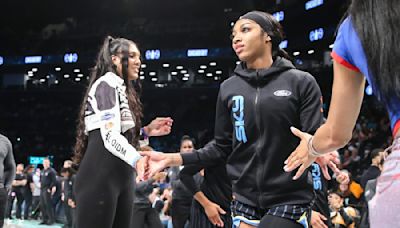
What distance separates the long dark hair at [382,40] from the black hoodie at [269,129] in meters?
1.15

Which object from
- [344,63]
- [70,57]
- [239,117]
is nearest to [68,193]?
[239,117]

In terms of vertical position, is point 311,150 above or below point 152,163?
above

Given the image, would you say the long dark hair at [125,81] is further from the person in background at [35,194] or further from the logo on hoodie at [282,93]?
the person in background at [35,194]

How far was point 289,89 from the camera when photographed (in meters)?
2.53

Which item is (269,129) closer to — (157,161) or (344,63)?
(157,161)

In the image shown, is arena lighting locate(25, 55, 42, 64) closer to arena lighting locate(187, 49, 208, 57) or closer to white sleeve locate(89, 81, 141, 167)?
arena lighting locate(187, 49, 208, 57)

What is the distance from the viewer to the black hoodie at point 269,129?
244cm

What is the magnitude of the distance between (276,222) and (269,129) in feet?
1.48

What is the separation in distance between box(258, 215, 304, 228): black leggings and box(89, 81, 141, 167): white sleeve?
2.25 ft

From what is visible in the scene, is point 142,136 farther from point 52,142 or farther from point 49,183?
point 52,142

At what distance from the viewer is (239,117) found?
2598 mm

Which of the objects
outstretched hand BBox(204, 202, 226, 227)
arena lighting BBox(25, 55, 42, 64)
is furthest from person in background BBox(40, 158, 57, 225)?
arena lighting BBox(25, 55, 42, 64)

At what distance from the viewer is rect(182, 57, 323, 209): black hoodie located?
2443mm

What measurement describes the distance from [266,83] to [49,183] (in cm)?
1140
